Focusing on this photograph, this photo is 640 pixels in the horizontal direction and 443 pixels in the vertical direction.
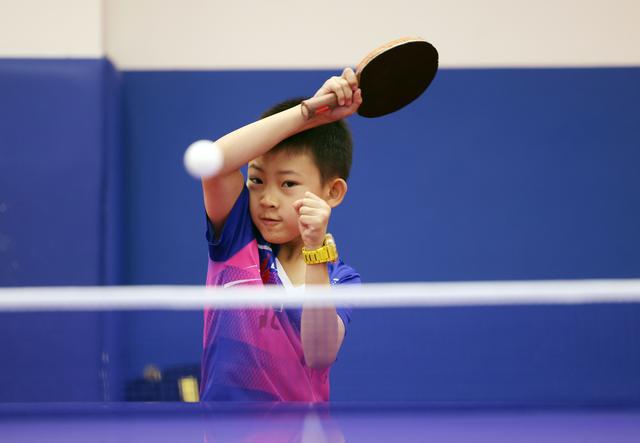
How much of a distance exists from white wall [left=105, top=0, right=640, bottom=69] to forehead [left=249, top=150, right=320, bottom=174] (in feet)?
7.77

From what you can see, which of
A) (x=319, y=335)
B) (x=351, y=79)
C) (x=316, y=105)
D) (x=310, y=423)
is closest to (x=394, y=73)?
(x=351, y=79)

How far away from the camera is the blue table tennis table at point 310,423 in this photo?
1.32 meters

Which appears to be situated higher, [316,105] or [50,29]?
[50,29]

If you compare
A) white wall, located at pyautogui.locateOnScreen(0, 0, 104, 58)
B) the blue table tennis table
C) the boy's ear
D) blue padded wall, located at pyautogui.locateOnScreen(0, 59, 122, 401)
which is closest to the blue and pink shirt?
the blue table tennis table

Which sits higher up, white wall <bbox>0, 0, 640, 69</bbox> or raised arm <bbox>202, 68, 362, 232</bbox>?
white wall <bbox>0, 0, 640, 69</bbox>

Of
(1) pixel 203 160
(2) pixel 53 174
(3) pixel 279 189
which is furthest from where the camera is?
(2) pixel 53 174

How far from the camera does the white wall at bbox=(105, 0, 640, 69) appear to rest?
13.2ft

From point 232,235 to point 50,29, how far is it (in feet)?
7.73

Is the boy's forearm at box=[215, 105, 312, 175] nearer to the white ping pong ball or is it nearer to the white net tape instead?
the white ping pong ball

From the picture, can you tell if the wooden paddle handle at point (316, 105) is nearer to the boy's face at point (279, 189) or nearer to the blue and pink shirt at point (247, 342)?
the boy's face at point (279, 189)

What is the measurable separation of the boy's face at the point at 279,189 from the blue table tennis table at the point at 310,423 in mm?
375

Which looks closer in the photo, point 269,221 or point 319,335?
point 319,335

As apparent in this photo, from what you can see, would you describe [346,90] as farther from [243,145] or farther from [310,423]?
[310,423]

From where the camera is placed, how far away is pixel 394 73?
1.97 metres
